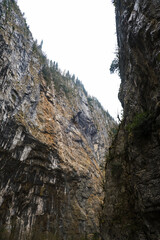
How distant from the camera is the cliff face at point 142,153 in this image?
657cm

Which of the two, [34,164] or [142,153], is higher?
[34,164]

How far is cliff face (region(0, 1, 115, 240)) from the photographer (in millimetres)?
15695

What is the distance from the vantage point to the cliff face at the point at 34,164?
15.7 metres

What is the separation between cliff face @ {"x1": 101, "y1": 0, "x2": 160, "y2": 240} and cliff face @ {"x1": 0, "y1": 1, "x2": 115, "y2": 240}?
30.7 feet

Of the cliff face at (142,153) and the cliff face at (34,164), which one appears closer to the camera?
the cliff face at (142,153)

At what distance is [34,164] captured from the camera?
711 inches

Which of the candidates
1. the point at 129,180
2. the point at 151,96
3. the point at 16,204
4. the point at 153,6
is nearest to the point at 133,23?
the point at 153,6

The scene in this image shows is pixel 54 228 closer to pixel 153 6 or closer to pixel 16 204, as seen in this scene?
pixel 16 204

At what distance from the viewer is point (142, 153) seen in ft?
24.4

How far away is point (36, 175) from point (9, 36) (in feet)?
57.2

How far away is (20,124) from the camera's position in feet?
56.0

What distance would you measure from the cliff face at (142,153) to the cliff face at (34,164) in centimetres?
935

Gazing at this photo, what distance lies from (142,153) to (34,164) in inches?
531

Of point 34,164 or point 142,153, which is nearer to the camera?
point 142,153
